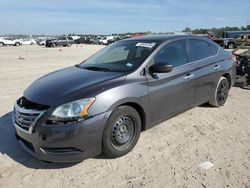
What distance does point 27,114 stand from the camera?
3.51 m

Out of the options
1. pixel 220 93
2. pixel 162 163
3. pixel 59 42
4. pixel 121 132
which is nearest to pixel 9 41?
pixel 59 42

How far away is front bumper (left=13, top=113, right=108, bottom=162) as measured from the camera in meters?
3.26

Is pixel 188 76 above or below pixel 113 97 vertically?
above

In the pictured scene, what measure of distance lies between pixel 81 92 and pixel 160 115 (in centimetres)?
146

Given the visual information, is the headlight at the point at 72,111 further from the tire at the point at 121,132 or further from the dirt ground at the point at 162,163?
the dirt ground at the point at 162,163

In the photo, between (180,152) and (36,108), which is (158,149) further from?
(36,108)

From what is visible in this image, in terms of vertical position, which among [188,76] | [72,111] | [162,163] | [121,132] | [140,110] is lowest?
[162,163]

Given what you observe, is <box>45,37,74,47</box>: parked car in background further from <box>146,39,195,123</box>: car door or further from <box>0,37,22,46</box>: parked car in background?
<box>146,39,195,123</box>: car door

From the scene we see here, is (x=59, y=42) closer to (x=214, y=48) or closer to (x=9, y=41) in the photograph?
(x=9, y=41)

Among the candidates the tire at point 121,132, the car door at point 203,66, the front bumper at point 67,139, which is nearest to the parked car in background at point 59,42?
the car door at point 203,66

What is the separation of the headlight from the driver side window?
1.50 metres

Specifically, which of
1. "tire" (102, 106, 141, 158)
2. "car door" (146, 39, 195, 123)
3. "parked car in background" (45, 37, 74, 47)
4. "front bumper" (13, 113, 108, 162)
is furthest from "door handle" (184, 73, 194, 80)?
"parked car in background" (45, 37, 74, 47)

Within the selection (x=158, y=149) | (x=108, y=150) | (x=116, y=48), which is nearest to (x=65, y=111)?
(x=108, y=150)

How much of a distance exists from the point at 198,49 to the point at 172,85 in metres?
1.32
